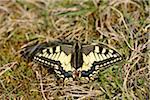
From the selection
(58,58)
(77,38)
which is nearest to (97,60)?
(58,58)

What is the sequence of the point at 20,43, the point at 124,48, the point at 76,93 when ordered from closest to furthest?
the point at 76,93 < the point at 124,48 < the point at 20,43

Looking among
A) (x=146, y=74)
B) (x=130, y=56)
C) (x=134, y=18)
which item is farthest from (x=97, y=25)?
(x=146, y=74)

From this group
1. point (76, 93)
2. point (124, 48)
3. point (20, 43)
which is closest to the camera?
point (76, 93)

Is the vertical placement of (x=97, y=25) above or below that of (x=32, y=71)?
above

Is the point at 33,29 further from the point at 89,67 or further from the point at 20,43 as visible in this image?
the point at 89,67

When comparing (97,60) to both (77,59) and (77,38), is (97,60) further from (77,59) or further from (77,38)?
(77,38)
